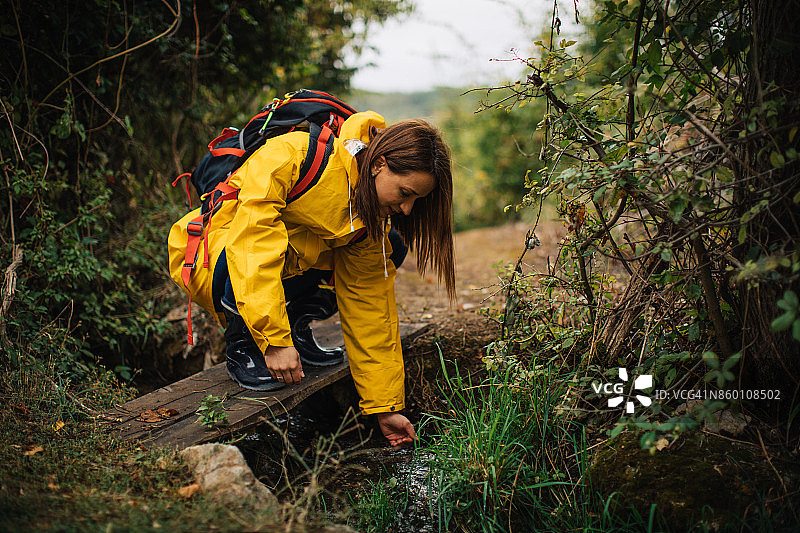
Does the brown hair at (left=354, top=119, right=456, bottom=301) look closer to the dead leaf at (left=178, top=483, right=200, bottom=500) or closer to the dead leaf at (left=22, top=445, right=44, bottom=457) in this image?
the dead leaf at (left=178, top=483, right=200, bottom=500)

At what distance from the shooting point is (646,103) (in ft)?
7.07

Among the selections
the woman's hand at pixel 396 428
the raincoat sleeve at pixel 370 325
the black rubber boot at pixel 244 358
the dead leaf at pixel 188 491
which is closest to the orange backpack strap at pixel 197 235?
the black rubber boot at pixel 244 358

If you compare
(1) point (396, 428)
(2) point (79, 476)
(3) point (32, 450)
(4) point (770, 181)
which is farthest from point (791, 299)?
(3) point (32, 450)

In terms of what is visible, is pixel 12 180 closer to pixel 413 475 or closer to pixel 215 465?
pixel 215 465

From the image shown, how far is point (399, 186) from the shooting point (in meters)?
2.32

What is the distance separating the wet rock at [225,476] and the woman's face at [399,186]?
112 centimetres

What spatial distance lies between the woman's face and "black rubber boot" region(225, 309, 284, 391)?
85 cm

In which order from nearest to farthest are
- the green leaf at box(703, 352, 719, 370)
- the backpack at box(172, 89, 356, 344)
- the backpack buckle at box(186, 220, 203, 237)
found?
the green leaf at box(703, 352, 719, 370) → the backpack at box(172, 89, 356, 344) → the backpack buckle at box(186, 220, 203, 237)

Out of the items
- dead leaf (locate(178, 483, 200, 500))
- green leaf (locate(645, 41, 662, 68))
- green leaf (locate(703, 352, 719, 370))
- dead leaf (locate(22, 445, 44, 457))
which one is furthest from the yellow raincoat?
green leaf (locate(703, 352, 719, 370))

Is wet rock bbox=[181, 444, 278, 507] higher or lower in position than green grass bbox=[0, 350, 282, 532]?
lower

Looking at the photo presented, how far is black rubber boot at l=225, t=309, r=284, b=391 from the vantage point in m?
2.54

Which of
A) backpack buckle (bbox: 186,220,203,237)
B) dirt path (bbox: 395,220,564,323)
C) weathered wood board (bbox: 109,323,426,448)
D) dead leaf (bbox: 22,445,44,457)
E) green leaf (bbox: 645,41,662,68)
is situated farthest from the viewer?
dirt path (bbox: 395,220,564,323)

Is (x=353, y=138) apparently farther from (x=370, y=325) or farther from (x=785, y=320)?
(x=785, y=320)

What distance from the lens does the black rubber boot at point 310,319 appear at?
287 centimetres
